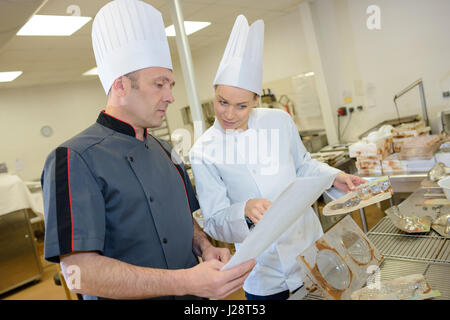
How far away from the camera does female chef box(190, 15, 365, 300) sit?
58.0 inches

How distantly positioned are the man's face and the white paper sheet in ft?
1.82

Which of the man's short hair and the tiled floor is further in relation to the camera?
the tiled floor

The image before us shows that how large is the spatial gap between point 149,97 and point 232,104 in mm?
484

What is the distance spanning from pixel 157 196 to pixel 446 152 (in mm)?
2076

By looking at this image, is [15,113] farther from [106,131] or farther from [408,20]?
[408,20]

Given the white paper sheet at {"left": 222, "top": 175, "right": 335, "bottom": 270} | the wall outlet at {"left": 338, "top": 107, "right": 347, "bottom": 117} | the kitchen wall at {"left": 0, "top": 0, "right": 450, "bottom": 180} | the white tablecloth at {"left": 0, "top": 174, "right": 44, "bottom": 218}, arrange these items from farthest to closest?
the wall outlet at {"left": 338, "top": 107, "right": 347, "bottom": 117} → the white tablecloth at {"left": 0, "top": 174, "right": 44, "bottom": 218} → the kitchen wall at {"left": 0, "top": 0, "right": 450, "bottom": 180} → the white paper sheet at {"left": 222, "top": 175, "right": 335, "bottom": 270}

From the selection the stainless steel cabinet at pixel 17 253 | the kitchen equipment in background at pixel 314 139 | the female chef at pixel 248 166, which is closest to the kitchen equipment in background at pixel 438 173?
the female chef at pixel 248 166

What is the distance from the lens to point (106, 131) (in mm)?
1139

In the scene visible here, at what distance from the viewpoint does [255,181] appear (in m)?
1.53

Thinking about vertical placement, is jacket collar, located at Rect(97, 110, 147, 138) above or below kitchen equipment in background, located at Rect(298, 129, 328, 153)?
above

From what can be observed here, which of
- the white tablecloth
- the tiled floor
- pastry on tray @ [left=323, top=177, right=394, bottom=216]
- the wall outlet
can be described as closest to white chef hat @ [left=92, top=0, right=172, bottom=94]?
pastry on tray @ [left=323, top=177, right=394, bottom=216]

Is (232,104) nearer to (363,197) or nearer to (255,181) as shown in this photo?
(255,181)

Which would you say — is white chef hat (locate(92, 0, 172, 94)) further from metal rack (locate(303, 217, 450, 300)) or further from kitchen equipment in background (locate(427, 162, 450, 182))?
kitchen equipment in background (locate(427, 162, 450, 182))
